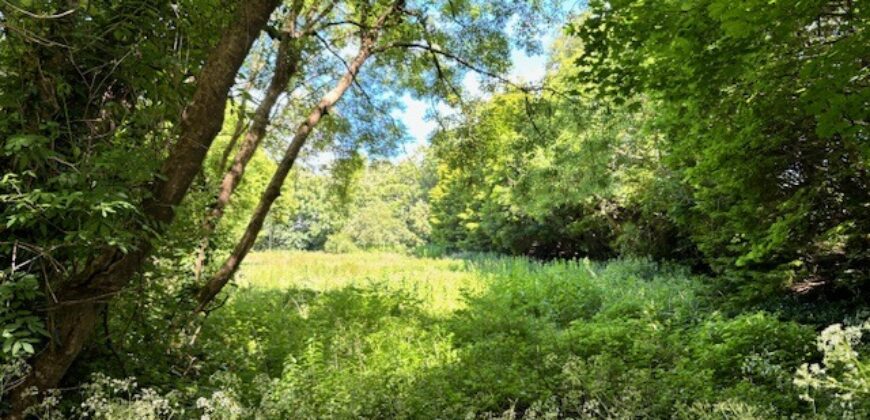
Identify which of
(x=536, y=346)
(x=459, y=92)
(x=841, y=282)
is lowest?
(x=536, y=346)

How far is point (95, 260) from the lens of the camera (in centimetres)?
289

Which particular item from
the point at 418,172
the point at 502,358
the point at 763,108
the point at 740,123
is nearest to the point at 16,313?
the point at 502,358

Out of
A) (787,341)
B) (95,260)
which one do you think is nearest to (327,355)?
(95,260)

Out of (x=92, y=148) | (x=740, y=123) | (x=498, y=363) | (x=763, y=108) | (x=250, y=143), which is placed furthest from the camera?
(x=250, y=143)

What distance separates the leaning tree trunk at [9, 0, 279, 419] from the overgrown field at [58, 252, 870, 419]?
33 cm

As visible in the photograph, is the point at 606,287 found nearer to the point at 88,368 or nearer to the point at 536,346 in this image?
the point at 536,346

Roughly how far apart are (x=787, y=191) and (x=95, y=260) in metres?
7.45

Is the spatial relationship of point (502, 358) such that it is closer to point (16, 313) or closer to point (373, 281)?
point (16, 313)

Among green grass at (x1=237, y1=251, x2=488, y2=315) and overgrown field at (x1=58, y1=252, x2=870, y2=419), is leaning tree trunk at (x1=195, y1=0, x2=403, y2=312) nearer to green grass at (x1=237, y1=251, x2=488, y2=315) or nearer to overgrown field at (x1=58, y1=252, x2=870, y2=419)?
overgrown field at (x1=58, y1=252, x2=870, y2=419)

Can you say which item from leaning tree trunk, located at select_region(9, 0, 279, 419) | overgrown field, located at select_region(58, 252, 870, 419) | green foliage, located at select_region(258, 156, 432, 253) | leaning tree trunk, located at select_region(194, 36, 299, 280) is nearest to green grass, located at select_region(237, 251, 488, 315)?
overgrown field, located at select_region(58, 252, 870, 419)

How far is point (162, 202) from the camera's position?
2.99m

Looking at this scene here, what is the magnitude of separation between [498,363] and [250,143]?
140 inches

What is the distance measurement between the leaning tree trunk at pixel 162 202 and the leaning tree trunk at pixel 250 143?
2.31m

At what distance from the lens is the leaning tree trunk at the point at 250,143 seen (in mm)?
5352
